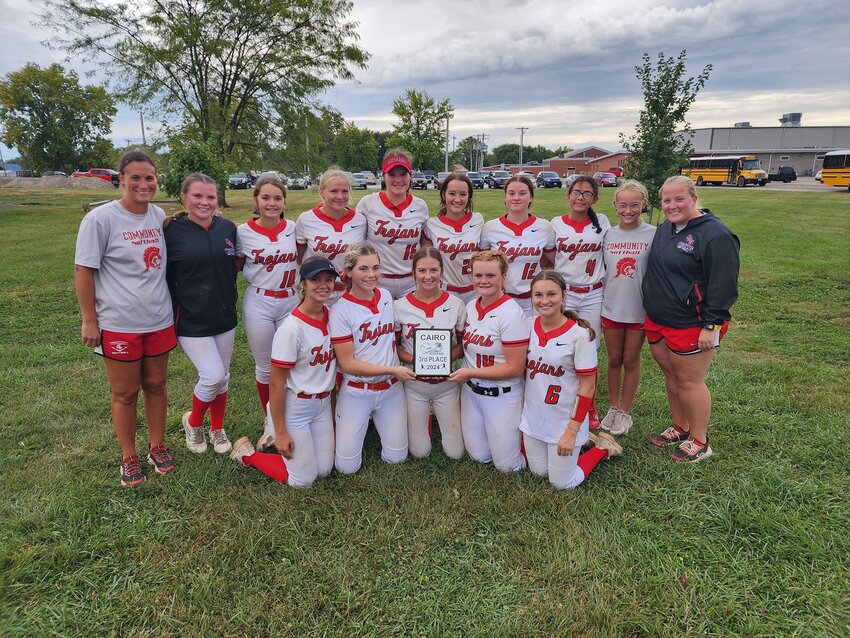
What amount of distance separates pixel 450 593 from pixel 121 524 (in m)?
2.13

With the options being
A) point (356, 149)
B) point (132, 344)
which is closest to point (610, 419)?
point (132, 344)

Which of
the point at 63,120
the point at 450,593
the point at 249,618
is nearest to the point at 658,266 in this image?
the point at 450,593

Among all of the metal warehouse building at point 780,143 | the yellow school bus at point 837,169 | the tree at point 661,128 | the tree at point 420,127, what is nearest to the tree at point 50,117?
the tree at point 420,127

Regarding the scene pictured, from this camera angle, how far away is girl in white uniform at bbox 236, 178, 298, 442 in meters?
3.91

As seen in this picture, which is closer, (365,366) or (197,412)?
(365,366)

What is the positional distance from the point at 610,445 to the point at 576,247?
159cm

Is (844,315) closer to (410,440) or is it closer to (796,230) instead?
(410,440)

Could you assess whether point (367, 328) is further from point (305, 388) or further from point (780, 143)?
point (780, 143)

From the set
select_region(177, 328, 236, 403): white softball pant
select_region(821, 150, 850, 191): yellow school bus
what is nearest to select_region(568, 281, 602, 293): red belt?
select_region(177, 328, 236, 403): white softball pant

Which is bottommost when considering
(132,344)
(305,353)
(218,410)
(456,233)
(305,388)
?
(218,410)

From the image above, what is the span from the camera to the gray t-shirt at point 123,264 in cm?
319

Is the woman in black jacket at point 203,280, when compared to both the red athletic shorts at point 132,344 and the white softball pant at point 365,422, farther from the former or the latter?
the white softball pant at point 365,422

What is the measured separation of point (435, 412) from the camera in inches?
153

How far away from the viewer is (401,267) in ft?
14.5
